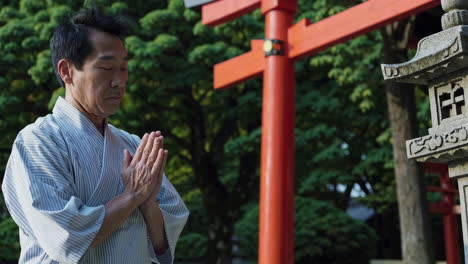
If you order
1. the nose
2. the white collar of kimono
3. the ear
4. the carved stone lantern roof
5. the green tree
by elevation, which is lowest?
the green tree

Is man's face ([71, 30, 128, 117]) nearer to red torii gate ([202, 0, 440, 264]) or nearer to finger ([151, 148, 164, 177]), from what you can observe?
finger ([151, 148, 164, 177])

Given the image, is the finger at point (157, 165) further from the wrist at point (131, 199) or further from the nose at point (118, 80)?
the nose at point (118, 80)

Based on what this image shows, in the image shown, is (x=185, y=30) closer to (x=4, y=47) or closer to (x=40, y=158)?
(x=4, y=47)

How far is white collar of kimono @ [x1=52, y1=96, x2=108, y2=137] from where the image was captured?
A: 208cm

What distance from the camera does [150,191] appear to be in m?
1.94

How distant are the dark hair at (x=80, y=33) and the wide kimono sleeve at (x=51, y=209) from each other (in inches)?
13.8

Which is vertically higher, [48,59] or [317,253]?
[48,59]

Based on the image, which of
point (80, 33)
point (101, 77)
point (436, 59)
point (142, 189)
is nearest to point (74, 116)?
point (101, 77)

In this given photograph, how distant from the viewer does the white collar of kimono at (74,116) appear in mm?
2082

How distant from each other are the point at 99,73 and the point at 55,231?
1.79ft

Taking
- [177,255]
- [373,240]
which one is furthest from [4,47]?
[373,240]

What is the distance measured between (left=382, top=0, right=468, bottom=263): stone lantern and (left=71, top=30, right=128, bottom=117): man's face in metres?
2.09

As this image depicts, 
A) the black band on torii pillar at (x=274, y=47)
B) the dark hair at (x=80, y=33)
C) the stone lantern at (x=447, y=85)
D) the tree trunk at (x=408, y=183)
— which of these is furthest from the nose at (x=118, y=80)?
the tree trunk at (x=408, y=183)

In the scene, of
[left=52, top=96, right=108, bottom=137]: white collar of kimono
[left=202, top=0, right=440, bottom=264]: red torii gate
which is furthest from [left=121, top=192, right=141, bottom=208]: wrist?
[left=202, top=0, right=440, bottom=264]: red torii gate
